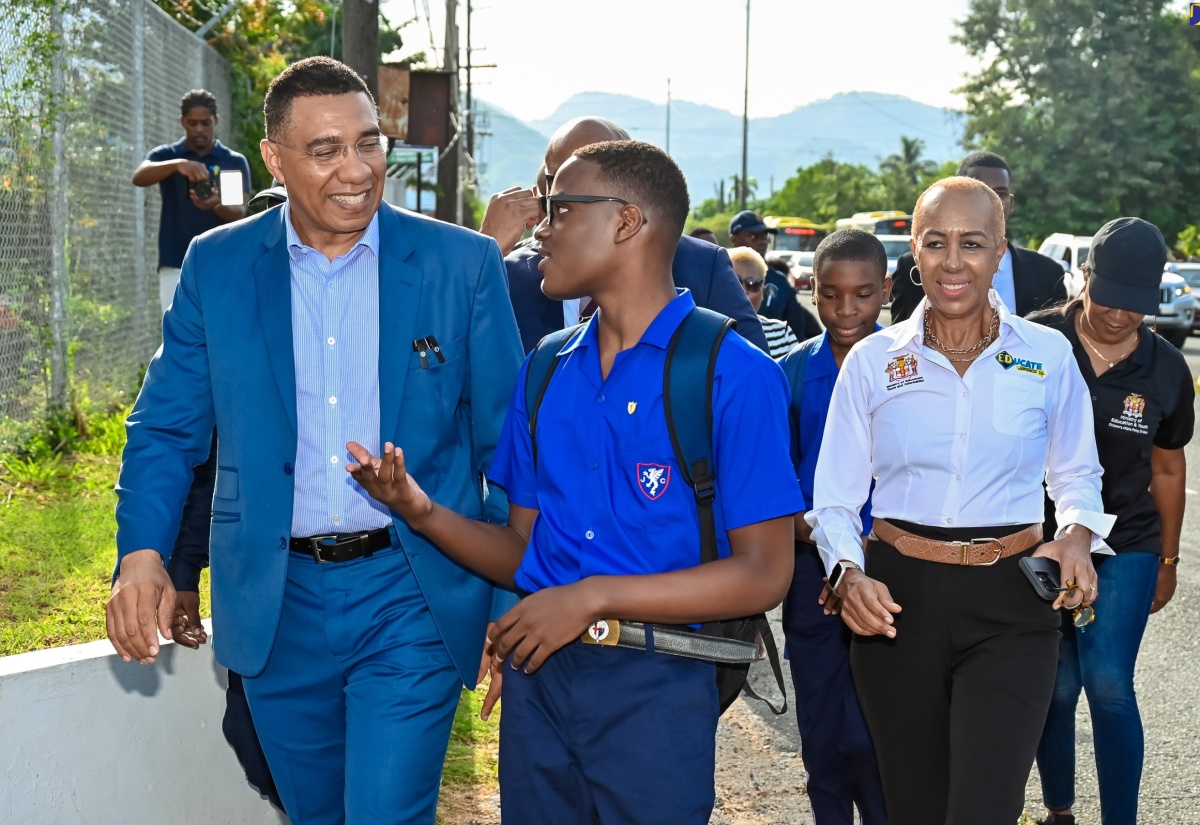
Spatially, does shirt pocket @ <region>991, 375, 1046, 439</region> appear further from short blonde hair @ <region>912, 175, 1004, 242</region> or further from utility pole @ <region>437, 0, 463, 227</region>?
utility pole @ <region>437, 0, 463, 227</region>

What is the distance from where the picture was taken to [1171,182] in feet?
183

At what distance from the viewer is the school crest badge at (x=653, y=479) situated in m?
3.13

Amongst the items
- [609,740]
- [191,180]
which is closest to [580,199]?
[609,740]

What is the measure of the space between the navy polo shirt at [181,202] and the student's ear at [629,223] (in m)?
6.54

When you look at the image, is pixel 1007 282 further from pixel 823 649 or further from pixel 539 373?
pixel 539 373

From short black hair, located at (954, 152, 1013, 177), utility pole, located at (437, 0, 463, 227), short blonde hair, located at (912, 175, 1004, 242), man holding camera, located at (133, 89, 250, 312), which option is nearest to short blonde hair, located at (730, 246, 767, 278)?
short black hair, located at (954, 152, 1013, 177)

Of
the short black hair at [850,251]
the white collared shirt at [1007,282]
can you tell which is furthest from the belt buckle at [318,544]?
the white collared shirt at [1007,282]

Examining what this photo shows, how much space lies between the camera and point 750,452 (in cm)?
308

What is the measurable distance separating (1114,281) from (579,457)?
2.30 meters

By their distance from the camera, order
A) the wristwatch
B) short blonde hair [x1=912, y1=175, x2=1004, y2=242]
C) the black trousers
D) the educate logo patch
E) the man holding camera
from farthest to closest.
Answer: the man holding camera, short blonde hair [x1=912, y1=175, x2=1004, y2=242], the educate logo patch, the wristwatch, the black trousers

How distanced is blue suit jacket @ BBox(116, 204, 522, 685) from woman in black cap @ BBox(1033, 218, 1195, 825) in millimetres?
2131

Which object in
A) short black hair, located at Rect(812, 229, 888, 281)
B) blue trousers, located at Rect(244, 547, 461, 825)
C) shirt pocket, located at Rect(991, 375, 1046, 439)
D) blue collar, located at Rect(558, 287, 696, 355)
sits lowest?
blue trousers, located at Rect(244, 547, 461, 825)

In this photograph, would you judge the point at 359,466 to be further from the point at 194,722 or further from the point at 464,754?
the point at 464,754

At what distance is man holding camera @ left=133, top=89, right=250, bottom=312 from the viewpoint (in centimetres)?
899
